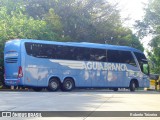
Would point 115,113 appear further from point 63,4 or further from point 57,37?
point 63,4

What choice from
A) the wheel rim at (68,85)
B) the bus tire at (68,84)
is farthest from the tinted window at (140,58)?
the wheel rim at (68,85)

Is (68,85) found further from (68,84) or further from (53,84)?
(53,84)

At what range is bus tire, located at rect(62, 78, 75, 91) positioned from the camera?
81.0 feet

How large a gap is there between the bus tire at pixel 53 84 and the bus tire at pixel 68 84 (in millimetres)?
412

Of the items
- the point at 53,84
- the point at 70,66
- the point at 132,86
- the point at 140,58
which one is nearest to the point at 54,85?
the point at 53,84

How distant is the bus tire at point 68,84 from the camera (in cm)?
2468

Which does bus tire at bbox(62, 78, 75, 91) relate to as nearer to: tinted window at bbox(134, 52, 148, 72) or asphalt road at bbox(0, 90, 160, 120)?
tinted window at bbox(134, 52, 148, 72)

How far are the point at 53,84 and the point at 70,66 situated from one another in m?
1.79

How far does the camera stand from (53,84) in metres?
24.3

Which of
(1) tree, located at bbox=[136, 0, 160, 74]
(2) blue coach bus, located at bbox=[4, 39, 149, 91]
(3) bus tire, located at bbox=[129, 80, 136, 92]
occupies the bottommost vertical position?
(3) bus tire, located at bbox=[129, 80, 136, 92]

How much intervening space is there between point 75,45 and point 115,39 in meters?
18.4

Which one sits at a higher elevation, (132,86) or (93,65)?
(93,65)

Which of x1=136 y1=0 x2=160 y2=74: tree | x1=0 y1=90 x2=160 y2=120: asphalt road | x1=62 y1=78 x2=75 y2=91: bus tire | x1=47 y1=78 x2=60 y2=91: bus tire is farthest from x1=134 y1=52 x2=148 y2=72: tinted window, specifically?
x1=0 y1=90 x2=160 y2=120: asphalt road

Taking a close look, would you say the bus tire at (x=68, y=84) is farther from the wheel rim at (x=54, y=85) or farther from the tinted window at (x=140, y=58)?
the tinted window at (x=140, y=58)
